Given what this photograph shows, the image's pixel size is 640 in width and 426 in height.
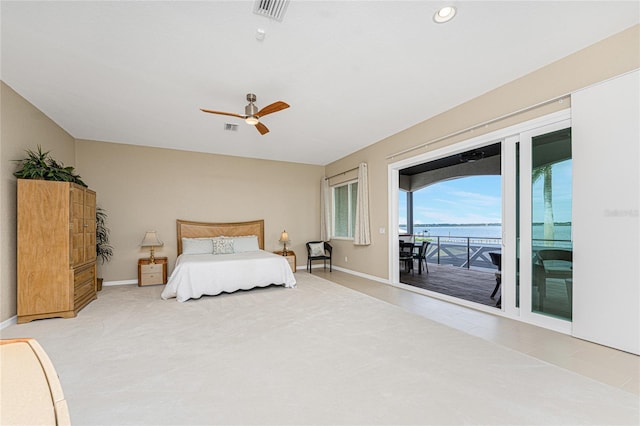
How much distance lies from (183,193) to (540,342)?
254 inches

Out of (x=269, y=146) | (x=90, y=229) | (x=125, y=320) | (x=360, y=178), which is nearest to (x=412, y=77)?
(x=360, y=178)

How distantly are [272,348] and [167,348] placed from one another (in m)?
1.00

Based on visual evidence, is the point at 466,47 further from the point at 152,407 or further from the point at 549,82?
the point at 152,407

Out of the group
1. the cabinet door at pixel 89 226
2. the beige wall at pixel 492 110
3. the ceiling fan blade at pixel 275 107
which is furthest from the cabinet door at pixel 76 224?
the beige wall at pixel 492 110

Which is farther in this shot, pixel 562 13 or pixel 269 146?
pixel 269 146

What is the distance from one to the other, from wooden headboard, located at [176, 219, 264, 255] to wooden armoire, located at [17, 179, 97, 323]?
2272 mm

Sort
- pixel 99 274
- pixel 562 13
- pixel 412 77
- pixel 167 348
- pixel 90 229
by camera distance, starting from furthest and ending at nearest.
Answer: pixel 99 274 → pixel 90 229 → pixel 412 77 → pixel 167 348 → pixel 562 13

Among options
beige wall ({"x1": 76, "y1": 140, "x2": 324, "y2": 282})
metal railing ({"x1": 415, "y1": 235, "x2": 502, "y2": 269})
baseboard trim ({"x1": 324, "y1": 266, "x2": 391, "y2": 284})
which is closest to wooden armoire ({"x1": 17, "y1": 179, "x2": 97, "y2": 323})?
beige wall ({"x1": 76, "y1": 140, "x2": 324, "y2": 282})

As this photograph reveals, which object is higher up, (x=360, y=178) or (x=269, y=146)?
(x=269, y=146)

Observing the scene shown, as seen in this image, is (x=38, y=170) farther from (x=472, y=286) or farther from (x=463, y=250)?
(x=463, y=250)

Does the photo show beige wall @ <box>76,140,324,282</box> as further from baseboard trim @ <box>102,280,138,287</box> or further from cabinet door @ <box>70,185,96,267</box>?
cabinet door @ <box>70,185,96,267</box>

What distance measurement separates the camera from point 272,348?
104 inches

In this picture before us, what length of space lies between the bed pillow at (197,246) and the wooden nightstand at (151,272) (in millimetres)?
478

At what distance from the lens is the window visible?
22.4ft
